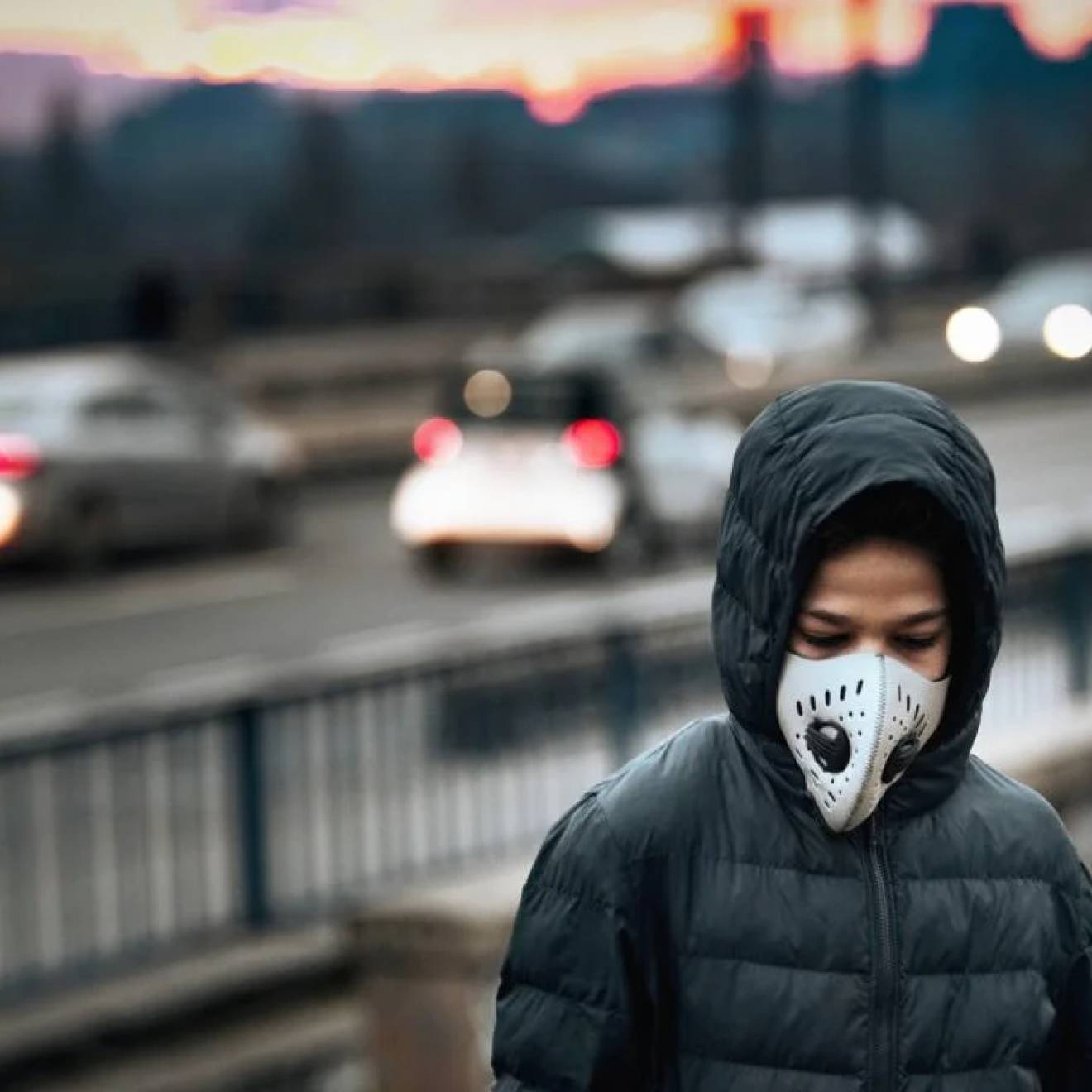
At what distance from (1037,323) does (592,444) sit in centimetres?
2029

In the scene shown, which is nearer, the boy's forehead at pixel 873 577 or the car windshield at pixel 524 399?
the boy's forehead at pixel 873 577

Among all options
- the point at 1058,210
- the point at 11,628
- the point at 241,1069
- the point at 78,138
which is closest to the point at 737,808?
the point at 241,1069

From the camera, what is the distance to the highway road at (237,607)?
17.7m

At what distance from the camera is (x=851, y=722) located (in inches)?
97.7

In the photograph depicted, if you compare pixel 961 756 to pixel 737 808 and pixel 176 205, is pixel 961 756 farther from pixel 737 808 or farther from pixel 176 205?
pixel 176 205

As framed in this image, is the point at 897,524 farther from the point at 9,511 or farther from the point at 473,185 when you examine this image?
the point at 473,185

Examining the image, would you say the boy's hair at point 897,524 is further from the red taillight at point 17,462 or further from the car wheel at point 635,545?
the red taillight at point 17,462

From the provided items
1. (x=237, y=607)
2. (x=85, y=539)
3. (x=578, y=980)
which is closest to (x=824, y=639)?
(x=578, y=980)

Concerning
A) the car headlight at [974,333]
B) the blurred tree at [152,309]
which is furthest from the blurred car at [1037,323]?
the blurred tree at [152,309]

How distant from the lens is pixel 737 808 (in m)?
2.61

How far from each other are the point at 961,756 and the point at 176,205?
42.9 meters

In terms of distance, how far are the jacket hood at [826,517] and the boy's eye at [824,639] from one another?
40mm

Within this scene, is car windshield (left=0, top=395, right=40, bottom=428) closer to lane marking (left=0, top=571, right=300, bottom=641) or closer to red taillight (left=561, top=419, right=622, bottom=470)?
lane marking (left=0, top=571, right=300, bottom=641)

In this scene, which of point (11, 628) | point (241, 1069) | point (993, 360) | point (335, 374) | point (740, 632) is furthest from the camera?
point (993, 360)
